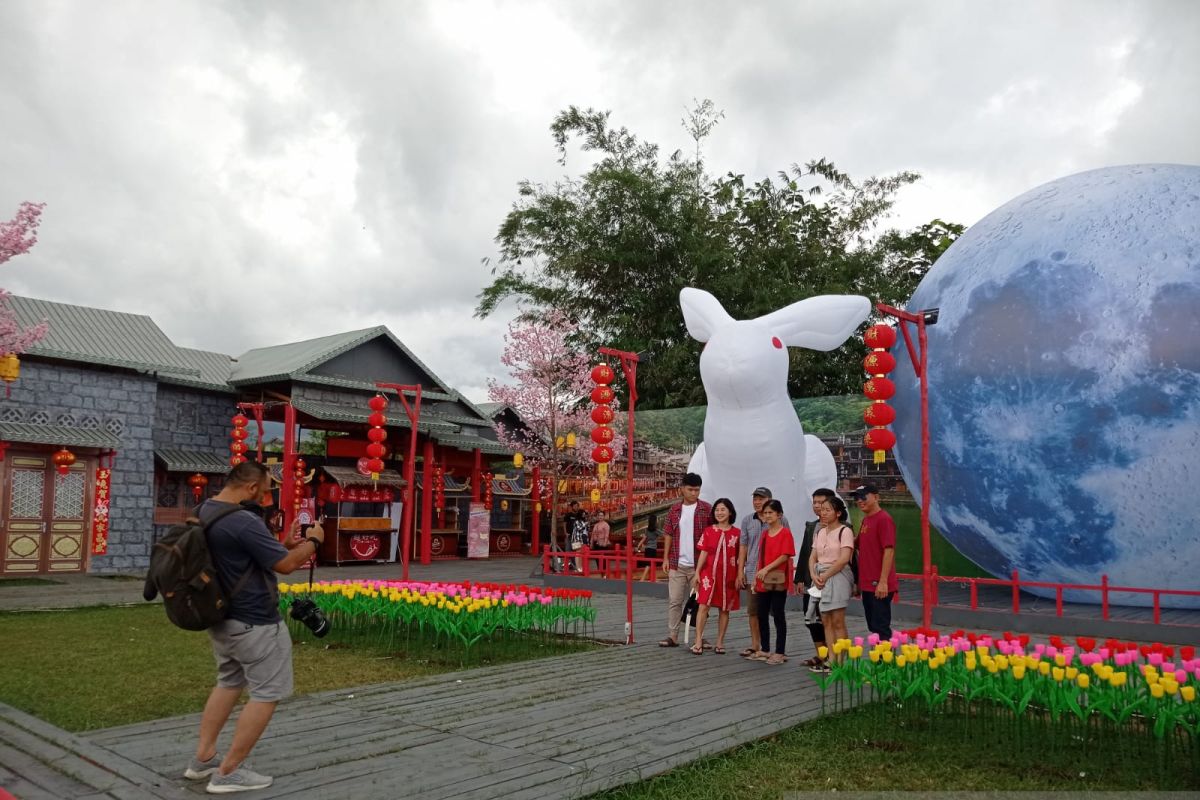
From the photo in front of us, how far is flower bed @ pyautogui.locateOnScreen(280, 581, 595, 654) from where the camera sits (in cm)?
833

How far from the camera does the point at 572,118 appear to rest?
2727 cm

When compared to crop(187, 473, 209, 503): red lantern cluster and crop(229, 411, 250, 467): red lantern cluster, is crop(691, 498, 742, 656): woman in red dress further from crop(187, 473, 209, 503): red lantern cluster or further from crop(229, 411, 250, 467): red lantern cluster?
crop(187, 473, 209, 503): red lantern cluster

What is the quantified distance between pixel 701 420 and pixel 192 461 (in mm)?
11011

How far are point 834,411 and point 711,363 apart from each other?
588cm

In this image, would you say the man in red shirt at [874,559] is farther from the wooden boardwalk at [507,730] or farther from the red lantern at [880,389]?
the red lantern at [880,389]

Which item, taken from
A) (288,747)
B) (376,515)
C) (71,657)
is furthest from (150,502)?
(288,747)

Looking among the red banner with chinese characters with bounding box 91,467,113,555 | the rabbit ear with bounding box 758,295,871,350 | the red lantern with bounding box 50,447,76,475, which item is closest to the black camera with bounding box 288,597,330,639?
the rabbit ear with bounding box 758,295,871,350

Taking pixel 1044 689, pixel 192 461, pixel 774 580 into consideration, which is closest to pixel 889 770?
pixel 1044 689

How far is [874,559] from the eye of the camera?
721 cm

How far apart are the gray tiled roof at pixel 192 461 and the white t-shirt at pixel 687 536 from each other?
13.3m

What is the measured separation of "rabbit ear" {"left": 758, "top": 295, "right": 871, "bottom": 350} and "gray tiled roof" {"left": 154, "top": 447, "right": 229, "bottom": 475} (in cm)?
1309

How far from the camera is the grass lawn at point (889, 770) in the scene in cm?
438

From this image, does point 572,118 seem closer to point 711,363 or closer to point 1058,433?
point 711,363

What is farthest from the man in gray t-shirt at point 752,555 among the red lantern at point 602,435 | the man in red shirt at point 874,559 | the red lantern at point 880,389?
the red lantern at point 602,435
